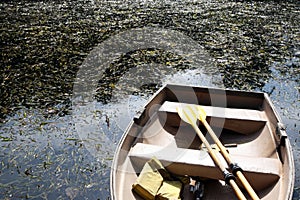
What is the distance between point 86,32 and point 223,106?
5.69 m

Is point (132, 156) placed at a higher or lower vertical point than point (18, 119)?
higher

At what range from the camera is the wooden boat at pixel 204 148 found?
3.32 m

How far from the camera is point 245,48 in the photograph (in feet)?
26.6

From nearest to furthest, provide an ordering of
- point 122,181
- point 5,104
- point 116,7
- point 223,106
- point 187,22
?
1. point 122,181
2. point 223,106
3. point 5,104
4. point 187,22
5. point 116,7

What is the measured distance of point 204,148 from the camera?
4234mm

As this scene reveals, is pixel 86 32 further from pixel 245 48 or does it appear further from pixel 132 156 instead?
pixel 132 156

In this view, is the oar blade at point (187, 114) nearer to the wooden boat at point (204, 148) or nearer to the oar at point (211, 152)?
the oar at point (211, 152)

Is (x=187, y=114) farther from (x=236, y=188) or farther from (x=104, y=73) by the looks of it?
(x=104, y=73)

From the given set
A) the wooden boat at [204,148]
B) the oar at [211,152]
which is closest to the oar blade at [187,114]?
the oar at [211,152]

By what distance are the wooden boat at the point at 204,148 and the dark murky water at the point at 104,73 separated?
2.64ft

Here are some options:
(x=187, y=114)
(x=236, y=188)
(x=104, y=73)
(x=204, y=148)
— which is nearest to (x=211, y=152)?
(x=236, y=188)

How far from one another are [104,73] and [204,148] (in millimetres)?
3530

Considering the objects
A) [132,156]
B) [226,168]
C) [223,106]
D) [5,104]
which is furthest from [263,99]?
[5,104]

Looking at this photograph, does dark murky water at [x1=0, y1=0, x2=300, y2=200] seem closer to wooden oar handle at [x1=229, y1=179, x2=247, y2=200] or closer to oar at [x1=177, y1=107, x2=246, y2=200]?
oar at [x1=177, y1=107, x2=246, y2=200]
